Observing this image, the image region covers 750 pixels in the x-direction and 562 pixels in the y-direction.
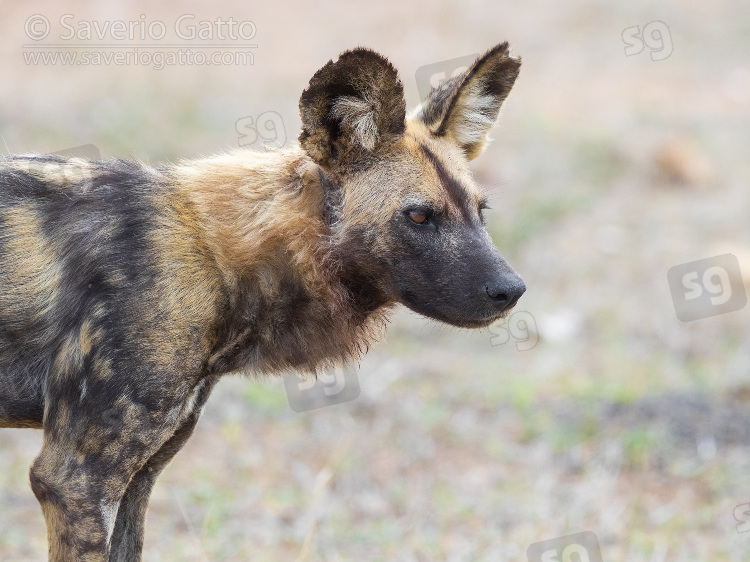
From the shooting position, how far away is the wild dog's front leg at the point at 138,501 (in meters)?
3.97

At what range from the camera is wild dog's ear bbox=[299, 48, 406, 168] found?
3.68 metres

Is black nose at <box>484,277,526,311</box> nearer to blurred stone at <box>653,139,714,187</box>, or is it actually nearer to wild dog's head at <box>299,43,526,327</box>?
wild dog's head at <box>299,43,526,327</box>

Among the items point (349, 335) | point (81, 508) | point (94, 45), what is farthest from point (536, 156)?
point (81, 508)

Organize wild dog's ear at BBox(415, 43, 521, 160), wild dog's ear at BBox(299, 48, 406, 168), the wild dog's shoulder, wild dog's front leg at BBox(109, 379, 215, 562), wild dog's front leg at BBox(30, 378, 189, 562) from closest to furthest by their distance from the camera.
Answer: wild dog's front leg at BBox(30, 378, 189, 562)
wild dog's ear at BBox(299, 48, 406, 168)
the wild dog's shoulder
wild dog's front leg at BBox(109, 379, 215, 562)
wild dog's ear at BBox(415, 43, 521, 160)

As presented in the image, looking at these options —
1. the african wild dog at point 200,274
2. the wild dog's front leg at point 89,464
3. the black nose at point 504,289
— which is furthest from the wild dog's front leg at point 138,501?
the black nose at point 504,289

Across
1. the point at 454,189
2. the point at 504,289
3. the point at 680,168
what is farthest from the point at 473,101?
the point at 680,168

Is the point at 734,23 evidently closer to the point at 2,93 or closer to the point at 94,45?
the point at 94,45

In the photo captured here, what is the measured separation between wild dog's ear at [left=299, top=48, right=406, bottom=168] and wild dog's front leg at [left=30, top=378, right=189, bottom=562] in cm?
123

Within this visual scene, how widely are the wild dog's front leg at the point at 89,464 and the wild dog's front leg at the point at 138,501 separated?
485 mm

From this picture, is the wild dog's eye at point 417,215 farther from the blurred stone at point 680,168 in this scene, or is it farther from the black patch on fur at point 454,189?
the blurred stone at point 680,168

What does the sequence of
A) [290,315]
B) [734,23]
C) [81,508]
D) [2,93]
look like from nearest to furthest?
[81,508] < [290,315] < [2,93] < [734,23]

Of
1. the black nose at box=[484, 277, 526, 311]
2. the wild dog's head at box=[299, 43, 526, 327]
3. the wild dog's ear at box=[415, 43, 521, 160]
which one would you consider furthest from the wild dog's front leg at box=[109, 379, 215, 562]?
the wild dog's ear at box=[415, 43, 521, 160]

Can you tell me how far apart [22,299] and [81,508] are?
0.86 metres

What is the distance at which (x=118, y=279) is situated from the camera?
3562 mm
